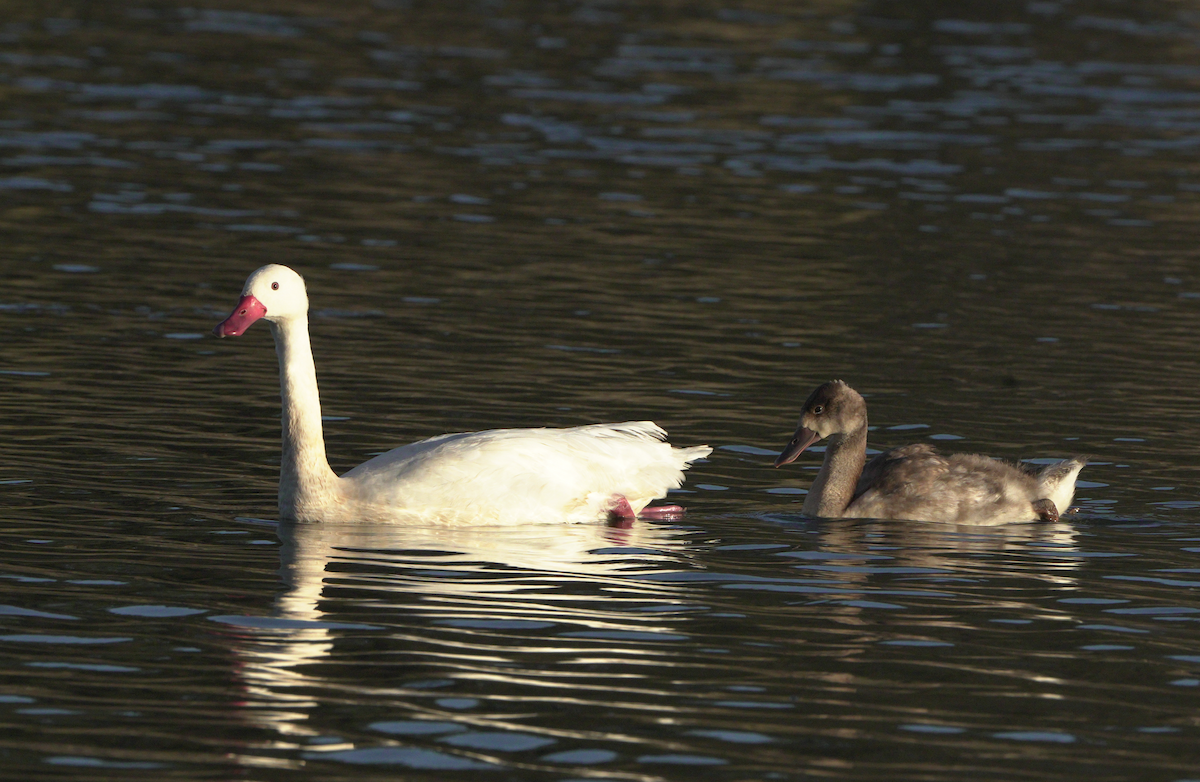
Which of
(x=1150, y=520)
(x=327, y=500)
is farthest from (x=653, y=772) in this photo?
(x=1150, y=520)

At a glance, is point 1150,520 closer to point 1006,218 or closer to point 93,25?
point 1006,218

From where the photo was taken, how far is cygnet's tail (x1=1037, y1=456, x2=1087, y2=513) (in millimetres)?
13430

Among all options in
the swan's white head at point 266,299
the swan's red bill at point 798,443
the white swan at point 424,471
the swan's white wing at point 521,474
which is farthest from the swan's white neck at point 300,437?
the swan's red bill at point 798,443

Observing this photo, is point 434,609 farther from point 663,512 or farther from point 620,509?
point 663,512

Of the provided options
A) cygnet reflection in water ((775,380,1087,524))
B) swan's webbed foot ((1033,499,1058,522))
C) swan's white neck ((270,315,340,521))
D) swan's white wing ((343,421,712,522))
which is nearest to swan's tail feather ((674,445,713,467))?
swan's white wing ((343,421,712,522))

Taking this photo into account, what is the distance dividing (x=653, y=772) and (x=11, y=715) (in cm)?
293

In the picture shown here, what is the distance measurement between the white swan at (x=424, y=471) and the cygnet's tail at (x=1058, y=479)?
2772 mm

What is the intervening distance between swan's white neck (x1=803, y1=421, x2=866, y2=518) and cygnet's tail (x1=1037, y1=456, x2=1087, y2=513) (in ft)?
4.21

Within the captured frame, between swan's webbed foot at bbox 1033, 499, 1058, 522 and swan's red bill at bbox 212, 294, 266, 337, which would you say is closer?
swan's red bill at bbox 212, 294, 266, 337

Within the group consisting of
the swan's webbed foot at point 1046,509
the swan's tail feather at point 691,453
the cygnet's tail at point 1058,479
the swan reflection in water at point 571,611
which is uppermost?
the swan's tail feather at point 691,453

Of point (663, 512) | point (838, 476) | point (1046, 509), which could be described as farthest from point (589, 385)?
point (1046, 509)

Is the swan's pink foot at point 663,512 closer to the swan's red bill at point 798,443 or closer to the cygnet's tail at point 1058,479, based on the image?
the swan's red bill at point 798,443

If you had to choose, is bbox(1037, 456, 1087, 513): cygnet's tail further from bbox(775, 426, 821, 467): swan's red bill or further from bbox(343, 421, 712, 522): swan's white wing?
bbox(343, 421, 712, 522): swan's white wing

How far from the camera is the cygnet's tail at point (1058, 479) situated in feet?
44.1
